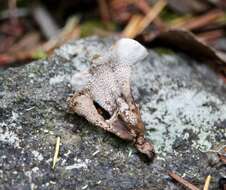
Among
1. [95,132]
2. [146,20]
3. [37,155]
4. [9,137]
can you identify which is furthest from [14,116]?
[146,20]

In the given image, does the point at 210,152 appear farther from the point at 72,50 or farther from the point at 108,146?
the point at 72,50

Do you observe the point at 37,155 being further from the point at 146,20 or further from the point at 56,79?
the point at 146,20

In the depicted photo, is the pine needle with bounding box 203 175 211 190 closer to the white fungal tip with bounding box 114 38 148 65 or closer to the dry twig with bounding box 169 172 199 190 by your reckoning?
the dry twig with bounding box 169 172 199 190

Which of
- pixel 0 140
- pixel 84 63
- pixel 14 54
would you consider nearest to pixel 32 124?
pixel 0 140

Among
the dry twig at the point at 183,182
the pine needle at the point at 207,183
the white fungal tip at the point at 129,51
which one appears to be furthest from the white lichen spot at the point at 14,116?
the pine needle at the point at 207,183

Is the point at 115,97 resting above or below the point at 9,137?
above

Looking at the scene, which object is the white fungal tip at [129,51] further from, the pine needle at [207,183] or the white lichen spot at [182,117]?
the pine needle at [207,183]
